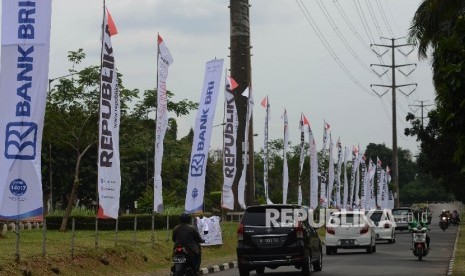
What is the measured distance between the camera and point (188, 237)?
1659 centimetres

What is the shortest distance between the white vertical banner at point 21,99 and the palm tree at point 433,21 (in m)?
15.7

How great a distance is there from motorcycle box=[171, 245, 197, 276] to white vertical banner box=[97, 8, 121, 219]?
634 centimetres

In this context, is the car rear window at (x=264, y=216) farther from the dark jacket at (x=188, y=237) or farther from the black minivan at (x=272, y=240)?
the dark jacket at (x=188, y=237)

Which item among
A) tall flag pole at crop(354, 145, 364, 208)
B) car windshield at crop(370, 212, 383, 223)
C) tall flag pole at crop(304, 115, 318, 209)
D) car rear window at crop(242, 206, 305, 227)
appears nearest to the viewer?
car rear window at crop(242, 206, 305, 227)

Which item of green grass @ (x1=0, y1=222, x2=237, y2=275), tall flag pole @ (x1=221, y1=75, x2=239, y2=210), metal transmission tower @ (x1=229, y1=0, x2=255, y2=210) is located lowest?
green grass @ (x1=0, y1=222, x2=237, y2=275)

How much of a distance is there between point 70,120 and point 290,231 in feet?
82.5

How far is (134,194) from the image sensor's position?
8525 cm

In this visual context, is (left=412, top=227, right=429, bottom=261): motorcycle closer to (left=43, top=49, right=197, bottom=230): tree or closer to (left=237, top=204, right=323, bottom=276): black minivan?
(left=237, top=204, right=323, bottom=276): black minivan

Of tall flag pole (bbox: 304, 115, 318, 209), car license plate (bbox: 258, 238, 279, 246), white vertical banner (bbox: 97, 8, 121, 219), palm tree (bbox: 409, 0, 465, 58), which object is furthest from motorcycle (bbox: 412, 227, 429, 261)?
tall flag pole (bbox: 304, 115, 318, 209)

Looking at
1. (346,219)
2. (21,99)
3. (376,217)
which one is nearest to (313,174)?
(376,217)

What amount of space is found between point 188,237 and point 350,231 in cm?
1649

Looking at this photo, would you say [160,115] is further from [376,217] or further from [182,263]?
[376,217]

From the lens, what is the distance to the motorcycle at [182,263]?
53.1 feet

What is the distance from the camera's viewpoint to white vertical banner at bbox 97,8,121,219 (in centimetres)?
2241
